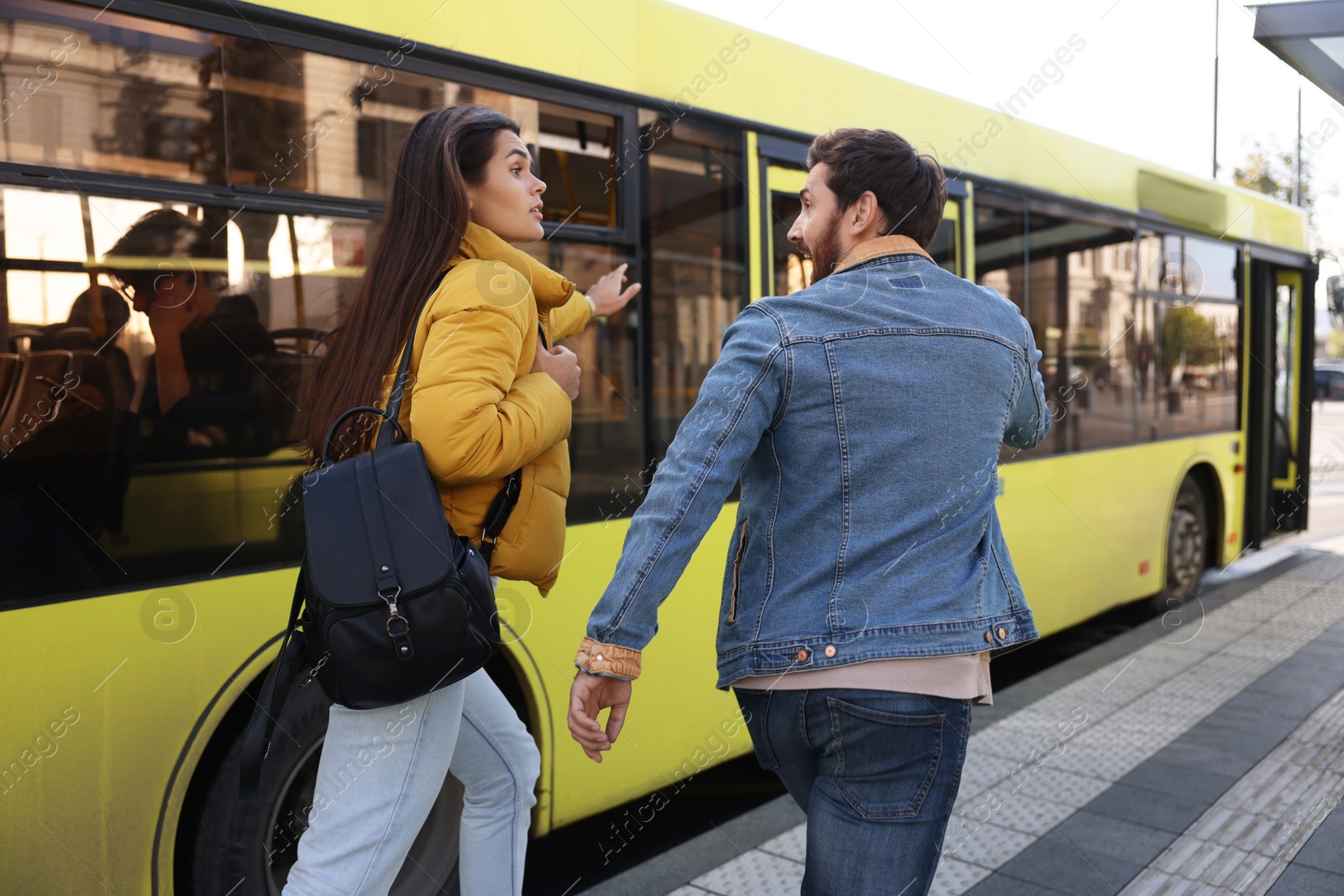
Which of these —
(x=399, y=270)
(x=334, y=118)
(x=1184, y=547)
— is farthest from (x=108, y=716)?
(x=1184, y=547)

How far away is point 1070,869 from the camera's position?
351cm

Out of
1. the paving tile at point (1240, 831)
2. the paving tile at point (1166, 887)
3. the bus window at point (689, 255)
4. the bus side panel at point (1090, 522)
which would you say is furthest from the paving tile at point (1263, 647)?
the bus window at point (689, 255)

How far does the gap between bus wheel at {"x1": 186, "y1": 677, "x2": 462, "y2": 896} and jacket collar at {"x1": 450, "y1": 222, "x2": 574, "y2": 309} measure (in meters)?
1.14

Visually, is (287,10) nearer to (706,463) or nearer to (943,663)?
(706,463)

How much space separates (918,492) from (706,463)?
0.33 meters

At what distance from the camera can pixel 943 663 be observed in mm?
1706

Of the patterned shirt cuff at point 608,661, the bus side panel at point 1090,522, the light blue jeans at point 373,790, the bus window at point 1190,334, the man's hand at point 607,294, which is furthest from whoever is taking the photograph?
the bus window at point 1190,334

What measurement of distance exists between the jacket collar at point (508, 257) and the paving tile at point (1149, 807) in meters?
3.02

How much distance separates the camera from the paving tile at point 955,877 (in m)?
3.35

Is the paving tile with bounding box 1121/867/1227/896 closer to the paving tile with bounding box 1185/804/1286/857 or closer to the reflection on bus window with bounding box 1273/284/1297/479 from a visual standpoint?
the paving tile with bounding box 1185/804/1286/857

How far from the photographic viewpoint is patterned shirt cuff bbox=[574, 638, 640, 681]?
5.31ft

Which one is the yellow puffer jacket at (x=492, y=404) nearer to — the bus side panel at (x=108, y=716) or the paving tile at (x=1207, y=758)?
the bus side panel at (x=108, y=716)

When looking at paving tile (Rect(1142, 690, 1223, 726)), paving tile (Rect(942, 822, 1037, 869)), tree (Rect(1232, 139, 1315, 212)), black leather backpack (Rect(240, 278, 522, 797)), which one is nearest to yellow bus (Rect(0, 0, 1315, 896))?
black leather backpack (Rect(240, 278, 522, 797))

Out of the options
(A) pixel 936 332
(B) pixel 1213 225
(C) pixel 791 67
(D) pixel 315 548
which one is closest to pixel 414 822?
(D) pixel 315 548
